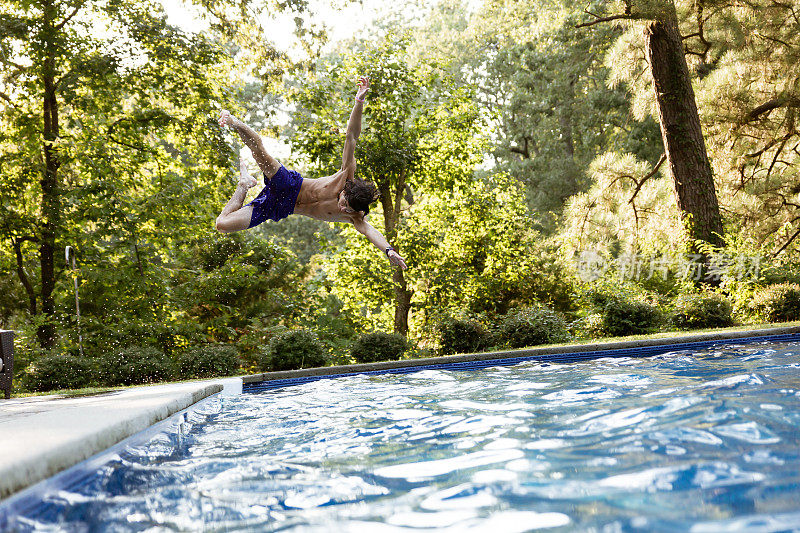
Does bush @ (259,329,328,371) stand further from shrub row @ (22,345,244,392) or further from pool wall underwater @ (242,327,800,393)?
pool wall underwater @ (242,327,800,393)

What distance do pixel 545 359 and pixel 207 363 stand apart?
4.64 m

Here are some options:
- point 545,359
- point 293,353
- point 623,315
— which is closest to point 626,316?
point 623,315

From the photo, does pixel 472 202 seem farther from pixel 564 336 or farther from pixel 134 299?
pixel 134 299

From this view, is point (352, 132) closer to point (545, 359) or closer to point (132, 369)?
point (545, 359)

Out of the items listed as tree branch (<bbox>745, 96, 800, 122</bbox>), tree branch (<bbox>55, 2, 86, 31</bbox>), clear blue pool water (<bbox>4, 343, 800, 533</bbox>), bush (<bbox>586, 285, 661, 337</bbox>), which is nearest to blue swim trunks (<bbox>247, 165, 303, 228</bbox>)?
clear blue pool water (<bbox>4, 343, 800, 533</bbox>)

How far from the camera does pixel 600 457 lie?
2.71 meters

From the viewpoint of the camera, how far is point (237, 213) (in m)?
5.12

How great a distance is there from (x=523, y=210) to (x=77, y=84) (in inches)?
358

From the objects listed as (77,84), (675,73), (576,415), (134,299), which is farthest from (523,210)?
(576,415)

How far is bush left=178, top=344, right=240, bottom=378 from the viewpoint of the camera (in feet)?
28.4

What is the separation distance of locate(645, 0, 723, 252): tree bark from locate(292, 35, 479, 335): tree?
3741 mm

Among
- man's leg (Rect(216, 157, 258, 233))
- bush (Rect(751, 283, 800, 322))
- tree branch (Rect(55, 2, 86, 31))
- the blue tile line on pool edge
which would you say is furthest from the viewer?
tree branch (Rect(55, 2, 86, 31))

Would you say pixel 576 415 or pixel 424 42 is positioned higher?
pixel 424 42

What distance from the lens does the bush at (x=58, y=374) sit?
8031 millimetres
